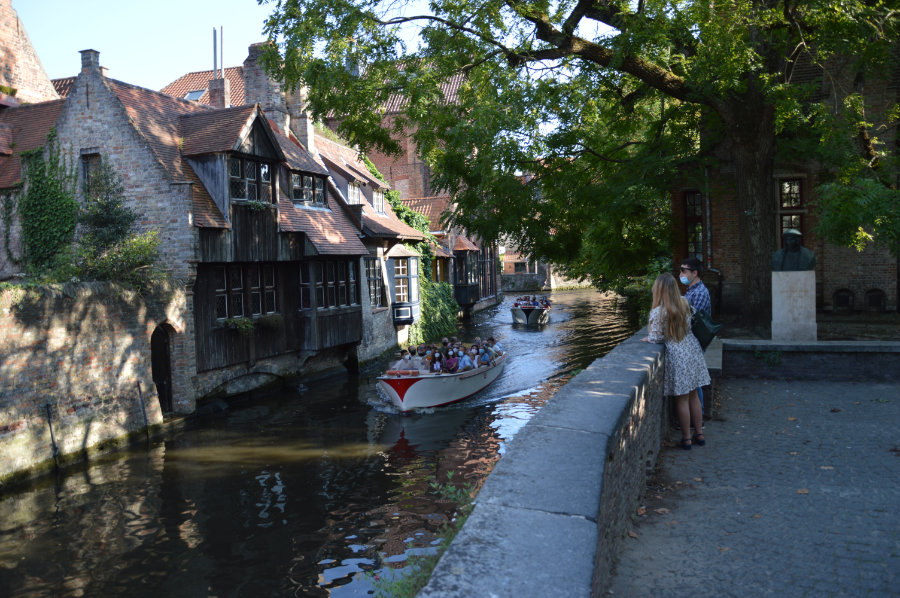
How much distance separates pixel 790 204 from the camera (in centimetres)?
2008

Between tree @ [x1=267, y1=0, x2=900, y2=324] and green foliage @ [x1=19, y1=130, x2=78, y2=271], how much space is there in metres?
8.05

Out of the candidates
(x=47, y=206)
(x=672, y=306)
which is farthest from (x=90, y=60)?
(x=672, y=306)

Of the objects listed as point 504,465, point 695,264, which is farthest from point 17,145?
point 504,465

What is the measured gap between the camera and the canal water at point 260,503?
354 inches

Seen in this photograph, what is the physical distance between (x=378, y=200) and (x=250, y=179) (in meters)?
11.7

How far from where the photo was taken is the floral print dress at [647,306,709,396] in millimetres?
7086

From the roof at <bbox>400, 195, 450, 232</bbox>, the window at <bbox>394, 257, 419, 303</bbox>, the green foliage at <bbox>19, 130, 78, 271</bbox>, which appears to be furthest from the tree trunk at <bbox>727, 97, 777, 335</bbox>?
the roof at <bbox>400, 195, 450, 232</bbox>

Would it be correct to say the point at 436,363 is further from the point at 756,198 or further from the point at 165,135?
the point at 165,135

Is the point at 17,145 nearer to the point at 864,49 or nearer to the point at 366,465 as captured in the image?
the point at 366,465

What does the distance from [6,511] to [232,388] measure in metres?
8.30

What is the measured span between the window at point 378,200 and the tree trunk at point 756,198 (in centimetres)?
1870

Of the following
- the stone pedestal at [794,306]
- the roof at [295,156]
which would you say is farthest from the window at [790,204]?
the roof at [295,156]

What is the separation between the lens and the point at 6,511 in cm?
1148

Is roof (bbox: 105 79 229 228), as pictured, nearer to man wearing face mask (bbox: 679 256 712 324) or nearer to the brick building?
the brick building
